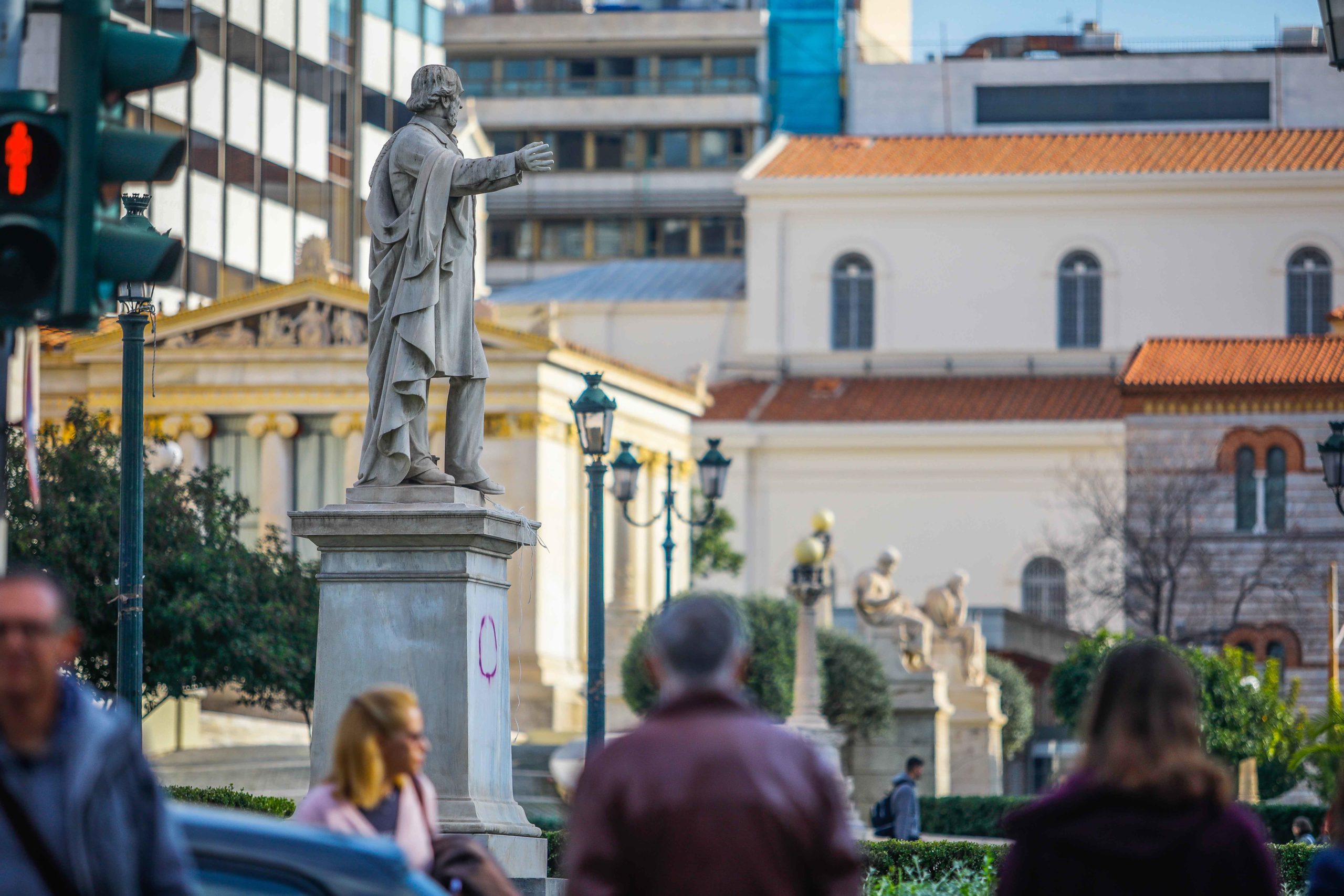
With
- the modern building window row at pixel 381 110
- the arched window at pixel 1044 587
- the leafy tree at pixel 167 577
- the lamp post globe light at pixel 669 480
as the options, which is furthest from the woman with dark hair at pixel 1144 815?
the arched window at pixel 1044 587

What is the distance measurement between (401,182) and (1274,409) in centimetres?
4956

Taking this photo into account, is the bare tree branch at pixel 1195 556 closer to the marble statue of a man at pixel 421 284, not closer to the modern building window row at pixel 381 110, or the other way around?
the modern building window row at pixel 381 110

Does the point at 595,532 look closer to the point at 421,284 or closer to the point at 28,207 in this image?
the point at 421,284

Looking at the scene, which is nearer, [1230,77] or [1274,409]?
[1274,409]

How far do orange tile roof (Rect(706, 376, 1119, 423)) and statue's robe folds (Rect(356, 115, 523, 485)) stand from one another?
195 ft

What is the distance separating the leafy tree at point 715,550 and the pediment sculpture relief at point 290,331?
1549cm

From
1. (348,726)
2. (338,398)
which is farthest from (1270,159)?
(348,726)

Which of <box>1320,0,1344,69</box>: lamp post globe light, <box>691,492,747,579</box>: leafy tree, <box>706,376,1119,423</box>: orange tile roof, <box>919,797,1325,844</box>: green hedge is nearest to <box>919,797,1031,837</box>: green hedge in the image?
<box>919,797,1325,844</box>: green hedge

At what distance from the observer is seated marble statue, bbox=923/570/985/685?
46156 millimetres

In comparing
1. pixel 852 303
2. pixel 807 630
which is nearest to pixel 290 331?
pixel 807 630

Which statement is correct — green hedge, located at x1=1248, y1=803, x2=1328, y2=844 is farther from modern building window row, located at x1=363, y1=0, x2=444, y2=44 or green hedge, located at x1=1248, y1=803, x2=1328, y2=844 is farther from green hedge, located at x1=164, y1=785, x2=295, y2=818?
modern building window row, located at x1=363, y1=0, x2=444, y2=44

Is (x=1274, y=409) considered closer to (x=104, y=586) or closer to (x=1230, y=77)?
(x=1230, y=77)

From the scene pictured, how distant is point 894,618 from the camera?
43.3 meters

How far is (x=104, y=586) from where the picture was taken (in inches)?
1168
